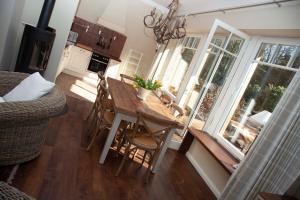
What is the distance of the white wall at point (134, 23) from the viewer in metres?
8.02

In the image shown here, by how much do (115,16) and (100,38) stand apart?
820mm

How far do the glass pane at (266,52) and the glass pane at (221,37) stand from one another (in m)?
0.59

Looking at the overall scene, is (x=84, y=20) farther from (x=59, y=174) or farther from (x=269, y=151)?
(x=269, y=151)

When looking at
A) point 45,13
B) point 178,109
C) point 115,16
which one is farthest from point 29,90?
point 115,16

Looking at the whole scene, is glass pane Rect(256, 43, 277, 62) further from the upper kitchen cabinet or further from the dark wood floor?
the upper kitchen cabinet

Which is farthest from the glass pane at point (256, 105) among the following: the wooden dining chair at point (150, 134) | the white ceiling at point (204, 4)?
the wooden dining chair at point (150, 134)

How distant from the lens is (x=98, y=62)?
8.02 m

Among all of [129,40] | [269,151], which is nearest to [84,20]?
[129,40]

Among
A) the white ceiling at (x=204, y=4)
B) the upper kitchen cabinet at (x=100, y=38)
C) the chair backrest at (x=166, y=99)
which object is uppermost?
the white ceiling at (x=204, y=4)

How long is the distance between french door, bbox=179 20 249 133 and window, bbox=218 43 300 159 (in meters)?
0.42

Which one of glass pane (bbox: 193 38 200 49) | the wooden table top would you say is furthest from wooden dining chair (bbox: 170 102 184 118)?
glass pane (bbox: 193 38 200 49)

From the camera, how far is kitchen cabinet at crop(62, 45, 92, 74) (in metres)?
7.71

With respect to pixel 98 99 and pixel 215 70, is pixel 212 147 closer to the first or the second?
pixel 215 70

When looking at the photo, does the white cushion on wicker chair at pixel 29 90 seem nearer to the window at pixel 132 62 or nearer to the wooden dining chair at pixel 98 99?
the wooden dining chair at pixel 98 99
